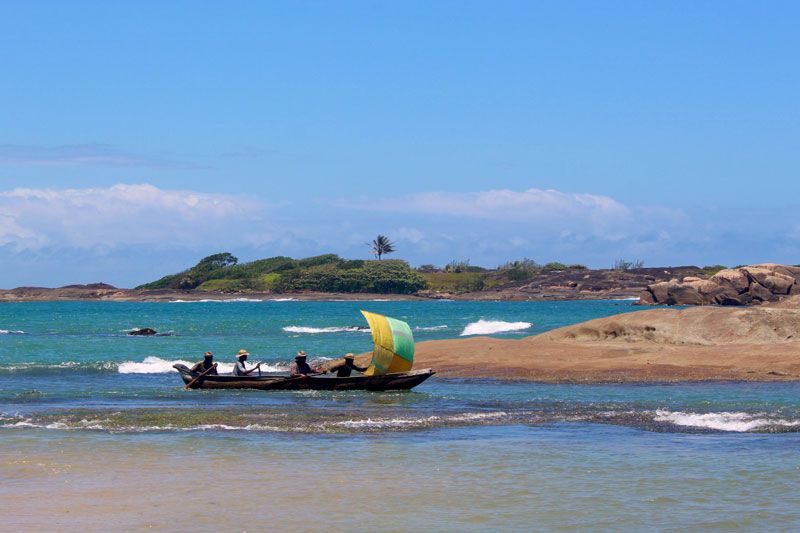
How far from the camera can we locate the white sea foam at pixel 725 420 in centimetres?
2131

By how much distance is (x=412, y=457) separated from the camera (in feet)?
59.7

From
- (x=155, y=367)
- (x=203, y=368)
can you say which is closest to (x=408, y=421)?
(x=203, y=368)

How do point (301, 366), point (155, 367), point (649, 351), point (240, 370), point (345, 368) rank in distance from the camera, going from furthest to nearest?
point (155, 367), point (649, 351), point (240, 370), point (301, 366), point (345, 368)

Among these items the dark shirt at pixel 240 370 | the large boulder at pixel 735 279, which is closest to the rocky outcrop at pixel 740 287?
the large boulder at pixel 735 279

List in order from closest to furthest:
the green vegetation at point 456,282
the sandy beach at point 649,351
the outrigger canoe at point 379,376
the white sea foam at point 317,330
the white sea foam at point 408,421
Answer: the white sea foam at point 408,421 → the outrigger canoe at point 379,376 → the sandy beach at point 649,351 → the white sea foam at point 317,330 → the green vegetation at point 456,282

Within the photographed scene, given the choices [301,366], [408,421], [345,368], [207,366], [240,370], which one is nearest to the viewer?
[408,421]

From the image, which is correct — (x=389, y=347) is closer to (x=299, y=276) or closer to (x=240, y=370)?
(x=240, y=370)

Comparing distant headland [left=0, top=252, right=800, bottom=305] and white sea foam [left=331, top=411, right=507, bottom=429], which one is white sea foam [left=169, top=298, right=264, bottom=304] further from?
white sea foam [left=331, top=411, right=507, bottom=429]

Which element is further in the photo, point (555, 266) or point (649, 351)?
point (555, 266)

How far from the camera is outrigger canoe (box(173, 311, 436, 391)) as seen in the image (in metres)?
29.8

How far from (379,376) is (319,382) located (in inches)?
68.0

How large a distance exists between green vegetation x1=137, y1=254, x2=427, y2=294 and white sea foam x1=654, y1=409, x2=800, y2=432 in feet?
466

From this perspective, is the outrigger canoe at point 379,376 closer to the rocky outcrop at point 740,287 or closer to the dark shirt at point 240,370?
the dark shirt at point 240,370

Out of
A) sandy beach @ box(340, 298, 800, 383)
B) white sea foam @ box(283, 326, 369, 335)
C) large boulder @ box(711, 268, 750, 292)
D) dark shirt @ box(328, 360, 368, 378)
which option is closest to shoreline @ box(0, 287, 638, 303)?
large boulder @ box(711, 268, 750, 292)
